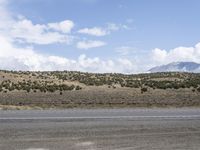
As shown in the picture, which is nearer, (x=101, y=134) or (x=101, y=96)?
(x=101, y=134)

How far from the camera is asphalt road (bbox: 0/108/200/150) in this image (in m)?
17.5

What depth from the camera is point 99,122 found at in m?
26.0

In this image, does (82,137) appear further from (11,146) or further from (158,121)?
(158,121)

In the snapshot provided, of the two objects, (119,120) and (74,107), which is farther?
(74,107)

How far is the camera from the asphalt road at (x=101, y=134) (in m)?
17.5

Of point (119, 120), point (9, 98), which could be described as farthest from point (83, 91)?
point (119, 120)

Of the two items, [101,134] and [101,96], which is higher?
[101,96]

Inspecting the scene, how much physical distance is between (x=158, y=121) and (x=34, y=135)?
8.16 meters

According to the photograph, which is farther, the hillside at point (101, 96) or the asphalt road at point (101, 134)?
the hillside at point (101, 96)

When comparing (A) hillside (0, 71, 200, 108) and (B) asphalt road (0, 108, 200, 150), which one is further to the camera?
(A) hillside (0, 71, 200, 108)

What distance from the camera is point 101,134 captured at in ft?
68.8

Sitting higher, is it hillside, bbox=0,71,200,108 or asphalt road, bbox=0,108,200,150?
hillside, bbox=0,71,200,108

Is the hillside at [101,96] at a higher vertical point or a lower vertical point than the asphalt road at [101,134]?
higher

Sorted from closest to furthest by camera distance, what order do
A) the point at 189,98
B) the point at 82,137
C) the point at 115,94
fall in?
the point at 82,137 → the point at 189,98 → the point at 115,94
